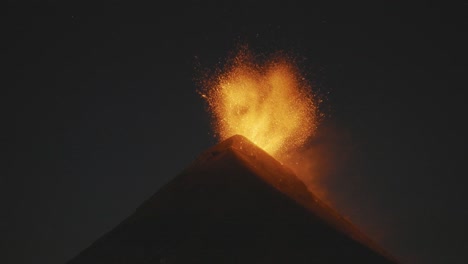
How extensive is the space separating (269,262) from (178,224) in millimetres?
6848

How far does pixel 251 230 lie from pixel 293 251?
2924 mm

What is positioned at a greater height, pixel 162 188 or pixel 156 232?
pixel 162 188

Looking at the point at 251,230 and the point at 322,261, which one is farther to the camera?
the point at 251,230

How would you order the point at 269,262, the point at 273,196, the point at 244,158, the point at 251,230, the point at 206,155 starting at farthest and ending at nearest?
1. the point at 206,155
2. the point at 244,158
3. the point at 273,196
4. the point at 251,230
5. the point at 269,262

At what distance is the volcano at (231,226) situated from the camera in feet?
83.5

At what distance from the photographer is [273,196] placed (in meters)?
31.1

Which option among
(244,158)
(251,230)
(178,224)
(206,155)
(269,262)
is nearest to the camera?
(269,262)

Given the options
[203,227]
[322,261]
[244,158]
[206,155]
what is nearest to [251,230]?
[203,227]

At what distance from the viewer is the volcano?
25.4 metres

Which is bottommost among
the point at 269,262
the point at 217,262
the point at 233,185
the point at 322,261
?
the point at 217,262

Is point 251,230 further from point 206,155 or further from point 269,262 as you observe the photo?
point 206,155

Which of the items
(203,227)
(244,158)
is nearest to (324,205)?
(244,158)

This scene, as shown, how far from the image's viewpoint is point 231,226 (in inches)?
1089

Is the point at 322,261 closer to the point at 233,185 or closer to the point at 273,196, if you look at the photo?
the point at 273,196
